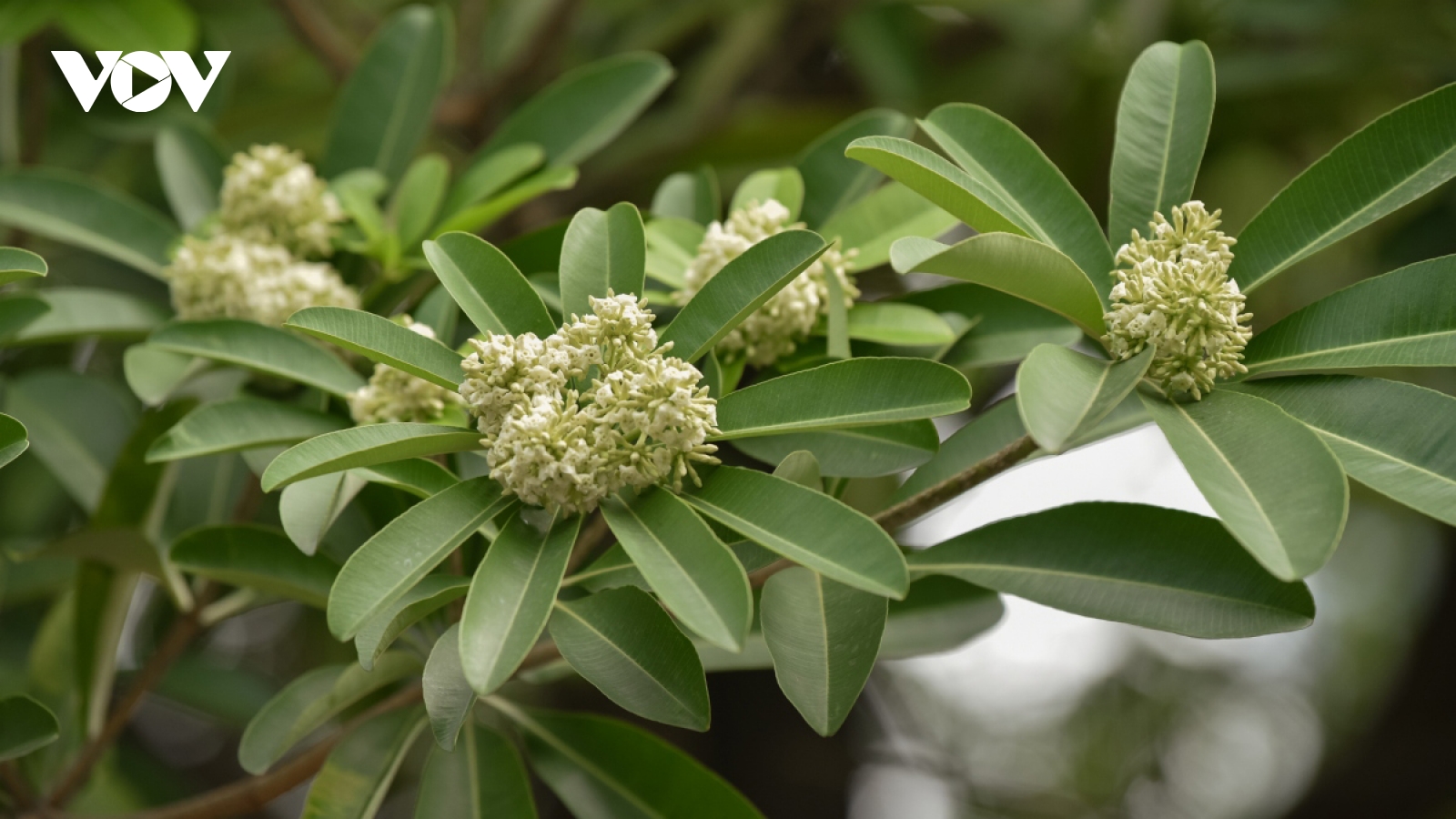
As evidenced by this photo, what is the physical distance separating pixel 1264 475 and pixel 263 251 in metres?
1.06

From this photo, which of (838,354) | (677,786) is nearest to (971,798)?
(677,786)

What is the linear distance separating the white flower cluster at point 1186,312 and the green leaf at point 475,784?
2.24ft

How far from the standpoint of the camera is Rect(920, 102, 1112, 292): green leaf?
0.96m

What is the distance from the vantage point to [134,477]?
4.49ft

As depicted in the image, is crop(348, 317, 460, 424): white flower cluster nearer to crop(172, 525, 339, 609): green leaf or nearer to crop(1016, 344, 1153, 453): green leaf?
crop(172, 525, 339, 609): green leaf

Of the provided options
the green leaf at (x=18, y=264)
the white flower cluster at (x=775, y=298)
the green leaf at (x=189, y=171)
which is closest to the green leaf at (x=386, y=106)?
the green leaf at (x=189, y=171)

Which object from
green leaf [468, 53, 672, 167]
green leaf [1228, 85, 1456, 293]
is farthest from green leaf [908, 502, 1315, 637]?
green leaf [468, 53, 672, 167]

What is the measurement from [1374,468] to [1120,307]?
21cm

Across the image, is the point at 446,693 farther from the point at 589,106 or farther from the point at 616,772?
the point at 589,106

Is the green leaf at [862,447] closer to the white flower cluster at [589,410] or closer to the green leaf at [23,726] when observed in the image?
the white flower cluster at [589,410]

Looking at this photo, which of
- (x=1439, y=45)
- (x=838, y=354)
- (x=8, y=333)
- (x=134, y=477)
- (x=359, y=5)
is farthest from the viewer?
(x=359, y=5)

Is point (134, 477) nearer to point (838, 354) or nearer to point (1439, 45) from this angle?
point (838, 354)

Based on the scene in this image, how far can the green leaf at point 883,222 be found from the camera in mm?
1135

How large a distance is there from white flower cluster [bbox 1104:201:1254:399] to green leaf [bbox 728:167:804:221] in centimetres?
39
